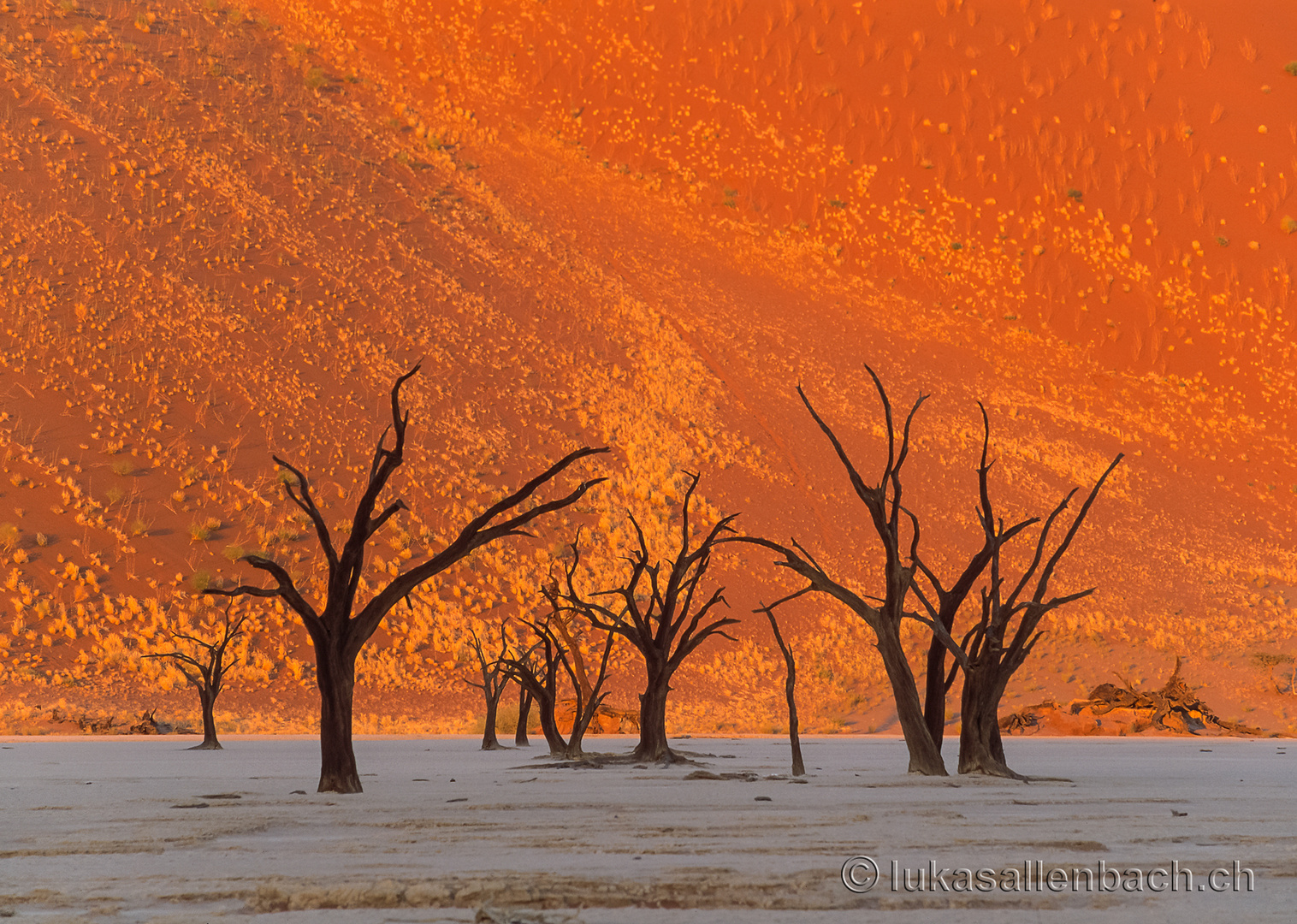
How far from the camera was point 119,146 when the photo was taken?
56219 mm

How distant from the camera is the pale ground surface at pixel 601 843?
626 centimetres

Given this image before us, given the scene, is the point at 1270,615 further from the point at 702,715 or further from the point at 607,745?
the point at 607,745

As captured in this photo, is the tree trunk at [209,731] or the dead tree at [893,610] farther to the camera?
the tree trunk at [209,731]

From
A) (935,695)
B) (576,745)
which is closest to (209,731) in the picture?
(576,745)

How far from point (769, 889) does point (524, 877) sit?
1.35 metres

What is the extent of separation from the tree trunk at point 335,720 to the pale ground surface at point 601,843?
0.40 meters

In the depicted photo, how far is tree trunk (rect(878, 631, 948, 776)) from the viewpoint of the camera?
1507 centimetres

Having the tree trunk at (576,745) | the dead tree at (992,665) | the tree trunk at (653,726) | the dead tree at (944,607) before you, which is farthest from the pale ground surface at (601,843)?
the tree trunk at (576,745)

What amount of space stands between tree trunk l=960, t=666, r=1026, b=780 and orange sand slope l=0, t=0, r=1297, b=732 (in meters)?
24.3

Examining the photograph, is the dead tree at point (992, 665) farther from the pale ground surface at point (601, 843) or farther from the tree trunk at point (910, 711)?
the pale ground surface at point (601, 843)

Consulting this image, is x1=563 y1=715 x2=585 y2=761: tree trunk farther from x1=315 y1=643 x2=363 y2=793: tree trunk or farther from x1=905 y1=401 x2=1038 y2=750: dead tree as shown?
x1=315 y1=643 x2=363 y2=793: tree trunk

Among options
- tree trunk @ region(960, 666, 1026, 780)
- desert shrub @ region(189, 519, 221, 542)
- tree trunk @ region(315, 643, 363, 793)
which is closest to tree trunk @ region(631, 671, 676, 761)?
tree trunk @ region(960, 666, 1026, 780)

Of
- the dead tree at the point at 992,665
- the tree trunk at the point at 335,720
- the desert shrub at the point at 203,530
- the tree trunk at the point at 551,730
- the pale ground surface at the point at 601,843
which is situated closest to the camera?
the pale ground surface at the point at 601,843

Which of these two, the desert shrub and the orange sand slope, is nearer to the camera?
the orange sand slope
